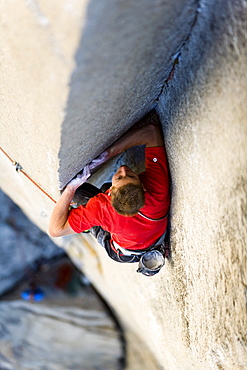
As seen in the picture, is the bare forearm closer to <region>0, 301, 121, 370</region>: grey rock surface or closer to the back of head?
the back of head

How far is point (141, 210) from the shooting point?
4.39 feet

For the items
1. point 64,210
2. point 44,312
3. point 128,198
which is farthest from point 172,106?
point 44,312

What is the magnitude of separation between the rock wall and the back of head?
0.16 m

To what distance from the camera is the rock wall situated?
2.61 ft

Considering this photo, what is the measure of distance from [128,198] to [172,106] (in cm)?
34

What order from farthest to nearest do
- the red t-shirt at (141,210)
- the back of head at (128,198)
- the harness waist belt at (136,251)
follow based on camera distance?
the harness waist belt at (136,251) → the red t-shirt at (141,210) → the back of head at (128,198)

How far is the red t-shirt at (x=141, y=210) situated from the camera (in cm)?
134

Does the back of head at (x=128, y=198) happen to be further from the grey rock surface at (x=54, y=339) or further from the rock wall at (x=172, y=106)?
the grey rock surface at (x=54, y=339)

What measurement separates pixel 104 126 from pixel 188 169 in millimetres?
311

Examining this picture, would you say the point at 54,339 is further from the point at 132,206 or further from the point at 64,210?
the point at 132,206

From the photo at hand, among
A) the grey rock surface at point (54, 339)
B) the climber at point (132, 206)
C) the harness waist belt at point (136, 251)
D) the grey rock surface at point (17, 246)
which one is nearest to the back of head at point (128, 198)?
the climber at point (132, 206)

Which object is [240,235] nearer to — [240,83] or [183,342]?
[240,83]

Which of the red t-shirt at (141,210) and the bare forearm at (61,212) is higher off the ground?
the bare forearm at (61,212)

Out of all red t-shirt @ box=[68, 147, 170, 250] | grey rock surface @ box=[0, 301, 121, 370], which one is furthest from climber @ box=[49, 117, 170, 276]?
grey rock surface @ box=[0, 301, 121, 370]
